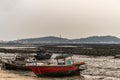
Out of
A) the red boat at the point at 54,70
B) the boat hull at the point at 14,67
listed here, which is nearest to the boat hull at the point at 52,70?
the red boat at the point at 54,70

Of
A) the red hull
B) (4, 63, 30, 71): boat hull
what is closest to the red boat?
the red hull

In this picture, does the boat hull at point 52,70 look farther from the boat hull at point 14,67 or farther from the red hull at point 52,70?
the boat hull at point 14,67

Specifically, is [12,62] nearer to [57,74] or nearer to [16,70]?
[16,70]

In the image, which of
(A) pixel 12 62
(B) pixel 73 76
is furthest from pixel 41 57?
(B) pixel 73 76

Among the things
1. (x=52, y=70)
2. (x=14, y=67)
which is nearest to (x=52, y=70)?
(x=52, y=70)

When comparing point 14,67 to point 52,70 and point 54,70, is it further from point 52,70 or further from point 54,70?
point 54,70

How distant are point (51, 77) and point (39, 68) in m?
2.07

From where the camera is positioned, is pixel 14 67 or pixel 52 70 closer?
pixel 52 70

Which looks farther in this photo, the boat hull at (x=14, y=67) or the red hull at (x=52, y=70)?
the boat hull at (x=14, y=67)

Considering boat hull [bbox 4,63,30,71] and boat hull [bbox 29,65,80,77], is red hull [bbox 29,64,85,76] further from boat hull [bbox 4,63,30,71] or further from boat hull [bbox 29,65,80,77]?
boat hull [bbox 4,63,30,71]

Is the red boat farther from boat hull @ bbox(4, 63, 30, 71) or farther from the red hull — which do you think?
boat hull @ bbox(4, 63, 30, 71)

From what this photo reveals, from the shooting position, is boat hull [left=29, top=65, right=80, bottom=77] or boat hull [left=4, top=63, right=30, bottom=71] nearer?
boat hull [left=29, top=65, right=80, bottom=77]

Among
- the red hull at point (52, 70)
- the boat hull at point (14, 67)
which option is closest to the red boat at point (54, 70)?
the red hull at point (52, 70)

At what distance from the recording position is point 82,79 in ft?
130
